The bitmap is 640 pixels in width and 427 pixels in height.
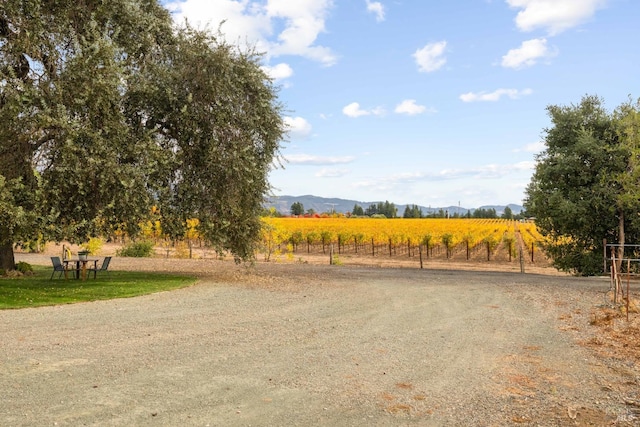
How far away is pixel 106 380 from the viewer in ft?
23.6

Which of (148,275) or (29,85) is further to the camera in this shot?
(148,275)

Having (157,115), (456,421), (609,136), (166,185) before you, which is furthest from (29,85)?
(609,136)

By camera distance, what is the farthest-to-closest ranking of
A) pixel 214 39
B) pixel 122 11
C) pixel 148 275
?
pixel 148 275
pixel 214 39
pixel 122 11

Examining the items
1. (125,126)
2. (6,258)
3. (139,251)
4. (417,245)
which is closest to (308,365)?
(125,126)

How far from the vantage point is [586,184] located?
23.8 m

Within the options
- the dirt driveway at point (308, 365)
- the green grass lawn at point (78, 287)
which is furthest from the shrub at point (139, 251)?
the dirt driveway at point (308, 365)

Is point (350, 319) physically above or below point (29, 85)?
below

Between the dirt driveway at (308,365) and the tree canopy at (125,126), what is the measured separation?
377cm

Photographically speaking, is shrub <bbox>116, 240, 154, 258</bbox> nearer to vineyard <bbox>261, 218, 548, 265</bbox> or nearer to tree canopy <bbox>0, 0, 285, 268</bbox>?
vineyard <bbox>261, 218, 548, 265</bbox>

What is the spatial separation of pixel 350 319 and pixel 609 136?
18.7 m

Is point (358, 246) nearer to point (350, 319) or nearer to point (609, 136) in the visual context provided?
point (609, 136)

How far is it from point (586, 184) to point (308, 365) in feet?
68.4

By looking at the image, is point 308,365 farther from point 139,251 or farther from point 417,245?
point 417,245

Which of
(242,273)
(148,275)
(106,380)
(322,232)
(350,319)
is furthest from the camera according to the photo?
(322,232)
